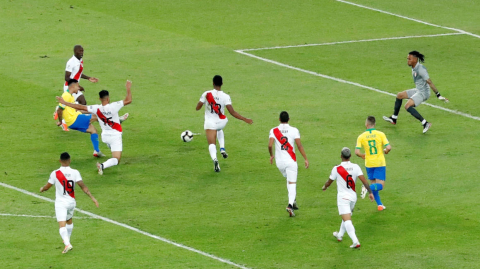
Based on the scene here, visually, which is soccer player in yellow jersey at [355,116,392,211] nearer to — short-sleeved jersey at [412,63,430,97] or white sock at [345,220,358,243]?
white sock at [345,220,358,243]

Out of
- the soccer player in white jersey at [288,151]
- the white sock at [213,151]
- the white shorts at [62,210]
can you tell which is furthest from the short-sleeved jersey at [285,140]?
the white shorts at [62,210]

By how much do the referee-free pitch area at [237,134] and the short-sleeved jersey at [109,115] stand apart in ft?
3.86

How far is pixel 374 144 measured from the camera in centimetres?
1836

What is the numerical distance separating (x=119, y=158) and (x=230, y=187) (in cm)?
288

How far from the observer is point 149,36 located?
113 ft

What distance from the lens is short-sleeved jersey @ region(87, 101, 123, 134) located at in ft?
66.6

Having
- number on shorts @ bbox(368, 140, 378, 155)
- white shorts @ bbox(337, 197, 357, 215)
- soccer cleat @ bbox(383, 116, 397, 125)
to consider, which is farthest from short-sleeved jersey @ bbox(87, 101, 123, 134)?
soccer cleat @ bbox(383, 116, 397, 125)

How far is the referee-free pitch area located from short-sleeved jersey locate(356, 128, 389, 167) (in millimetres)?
1177

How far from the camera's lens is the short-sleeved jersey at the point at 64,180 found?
1617 cm

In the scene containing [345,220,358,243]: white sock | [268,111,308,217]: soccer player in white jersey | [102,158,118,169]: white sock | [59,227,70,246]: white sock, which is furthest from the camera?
[102,158,118,169]: white sock

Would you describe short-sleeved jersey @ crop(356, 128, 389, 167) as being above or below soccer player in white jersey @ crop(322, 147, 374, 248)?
above

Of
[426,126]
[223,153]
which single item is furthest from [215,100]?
[426,126]

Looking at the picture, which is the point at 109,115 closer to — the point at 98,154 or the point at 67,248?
the point at 98,154

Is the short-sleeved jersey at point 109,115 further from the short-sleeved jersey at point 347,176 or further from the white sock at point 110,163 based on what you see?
the short-sleeved jersey at point 347,176
